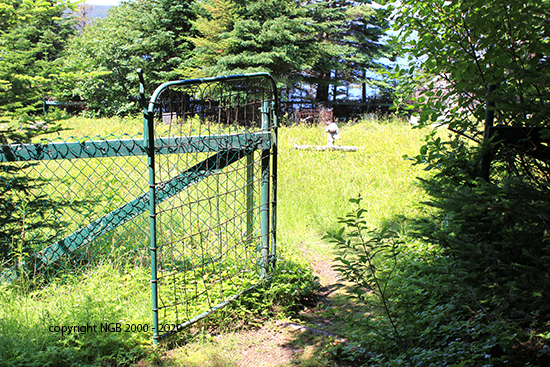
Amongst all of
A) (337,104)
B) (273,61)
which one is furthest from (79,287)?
(337,104)

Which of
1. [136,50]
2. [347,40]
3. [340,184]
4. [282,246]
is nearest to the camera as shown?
[282,246]

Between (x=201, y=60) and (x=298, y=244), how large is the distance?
15627 millimetres

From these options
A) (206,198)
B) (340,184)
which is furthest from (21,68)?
(340,184)

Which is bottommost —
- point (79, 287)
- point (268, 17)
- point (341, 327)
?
point (341, 327)

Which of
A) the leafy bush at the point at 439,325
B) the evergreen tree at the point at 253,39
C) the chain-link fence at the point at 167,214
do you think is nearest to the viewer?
the leafy bush at the point at 439,325

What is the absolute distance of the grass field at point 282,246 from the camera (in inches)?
101

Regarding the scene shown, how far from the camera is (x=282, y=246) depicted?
464cm

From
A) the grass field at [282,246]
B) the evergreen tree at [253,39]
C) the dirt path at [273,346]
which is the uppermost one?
the evergreen tree at [253,39]

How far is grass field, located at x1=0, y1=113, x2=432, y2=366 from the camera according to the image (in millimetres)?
2566

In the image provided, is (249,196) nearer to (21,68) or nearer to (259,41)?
(21,68)

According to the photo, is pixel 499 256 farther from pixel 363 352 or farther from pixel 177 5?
pixel 177 5

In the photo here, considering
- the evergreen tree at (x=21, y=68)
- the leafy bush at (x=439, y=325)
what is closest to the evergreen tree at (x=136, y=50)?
the evergreen tree at (x=21, y=68)

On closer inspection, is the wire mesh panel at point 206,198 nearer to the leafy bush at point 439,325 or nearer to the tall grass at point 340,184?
the leafy bush at point 439,325

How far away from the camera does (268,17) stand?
18125 millimetres
